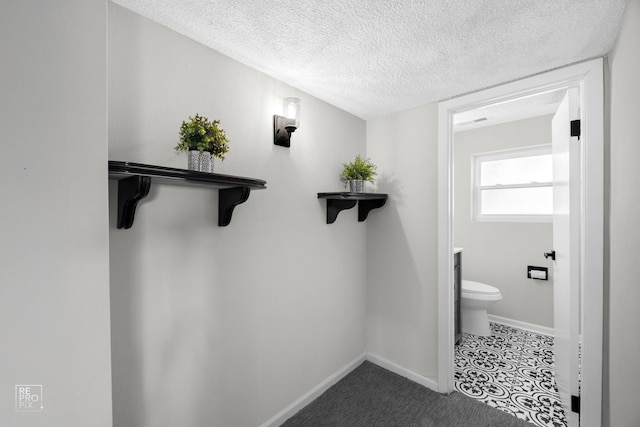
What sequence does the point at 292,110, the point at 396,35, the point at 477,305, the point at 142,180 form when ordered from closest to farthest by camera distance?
the point at 142,180
the point at 396,35
the point at 292,110
the point at 477,305

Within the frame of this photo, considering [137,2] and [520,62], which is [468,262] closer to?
[520,62]

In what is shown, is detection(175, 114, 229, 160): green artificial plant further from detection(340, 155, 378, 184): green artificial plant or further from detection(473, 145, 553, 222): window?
detection(473, 145, 553, 222): window

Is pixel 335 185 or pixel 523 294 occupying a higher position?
pixel 335 185

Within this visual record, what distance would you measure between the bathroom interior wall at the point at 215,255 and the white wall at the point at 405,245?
1.49 feet

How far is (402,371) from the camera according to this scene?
233 centimetres

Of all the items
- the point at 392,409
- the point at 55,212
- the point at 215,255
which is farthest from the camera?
the point at 392,409

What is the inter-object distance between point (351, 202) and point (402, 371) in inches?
56.8

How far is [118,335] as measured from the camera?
1.14 metres

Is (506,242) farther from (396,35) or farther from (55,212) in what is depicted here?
(55,212)

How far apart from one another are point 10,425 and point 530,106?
364 centimetres

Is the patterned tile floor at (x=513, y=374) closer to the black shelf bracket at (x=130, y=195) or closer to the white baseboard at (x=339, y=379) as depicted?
the white baseboard at (x=339, y=379)

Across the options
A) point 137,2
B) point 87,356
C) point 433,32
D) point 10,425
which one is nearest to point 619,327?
point 433,32

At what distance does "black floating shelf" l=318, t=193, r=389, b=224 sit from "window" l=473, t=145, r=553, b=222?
1761 mm

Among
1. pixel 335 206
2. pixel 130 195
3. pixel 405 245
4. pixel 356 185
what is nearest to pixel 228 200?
pixel 130 195
